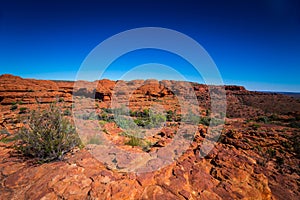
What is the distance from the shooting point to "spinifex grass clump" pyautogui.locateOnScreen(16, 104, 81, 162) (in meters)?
3.60

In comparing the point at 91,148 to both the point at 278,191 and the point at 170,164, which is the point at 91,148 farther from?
the point at 278,191

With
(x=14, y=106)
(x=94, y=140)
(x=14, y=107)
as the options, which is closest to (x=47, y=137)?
(x=94, y=140)

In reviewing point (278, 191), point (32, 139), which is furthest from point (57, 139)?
point (278, 191)

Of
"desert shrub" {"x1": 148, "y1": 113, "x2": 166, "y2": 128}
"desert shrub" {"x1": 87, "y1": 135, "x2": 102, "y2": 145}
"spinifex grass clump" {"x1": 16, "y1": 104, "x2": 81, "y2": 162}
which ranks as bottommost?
"desert shrub" {"x1": 148, "y1": 113, "x2": 166, "y2": 128}

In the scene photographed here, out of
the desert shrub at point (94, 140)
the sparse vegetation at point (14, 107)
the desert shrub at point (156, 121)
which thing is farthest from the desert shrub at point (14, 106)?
the desert shrub at point (94, 140)

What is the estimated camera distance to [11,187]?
8.30ft

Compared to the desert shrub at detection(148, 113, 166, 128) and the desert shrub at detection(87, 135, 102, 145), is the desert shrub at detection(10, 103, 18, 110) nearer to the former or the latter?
the desert shrub at detection(148, 113, 166, 128)

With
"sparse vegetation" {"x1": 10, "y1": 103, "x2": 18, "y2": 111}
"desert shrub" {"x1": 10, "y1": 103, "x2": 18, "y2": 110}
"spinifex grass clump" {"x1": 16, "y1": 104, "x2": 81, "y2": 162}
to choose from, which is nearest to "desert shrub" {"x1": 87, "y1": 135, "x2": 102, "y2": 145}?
"spinifex grass clump" {"x1": 16, "y1": 104, "x2": 81, "y2": 162}

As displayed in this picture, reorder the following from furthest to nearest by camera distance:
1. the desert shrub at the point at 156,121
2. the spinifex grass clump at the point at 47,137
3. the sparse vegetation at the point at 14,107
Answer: the sparse vegetation at the point at 14,107, the desert shrub at the point at 156,121, the spinifex grass clump at the point at 47,137

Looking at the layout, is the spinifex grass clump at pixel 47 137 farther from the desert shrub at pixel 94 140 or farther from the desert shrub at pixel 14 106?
the desert shrub at pixel 14 106

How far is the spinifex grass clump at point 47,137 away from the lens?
3604 mm

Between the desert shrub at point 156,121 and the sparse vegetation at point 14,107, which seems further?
the sparse vegetation at point 14,107

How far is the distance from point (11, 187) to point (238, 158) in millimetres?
4416

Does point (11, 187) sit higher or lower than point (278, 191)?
higher
